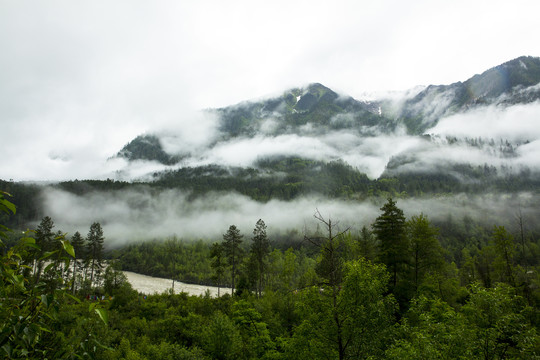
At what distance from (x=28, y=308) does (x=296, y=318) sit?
4633cm

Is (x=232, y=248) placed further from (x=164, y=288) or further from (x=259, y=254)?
(x=164, y=288)

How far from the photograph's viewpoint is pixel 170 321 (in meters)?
42.8

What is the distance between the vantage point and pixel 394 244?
38.9 metres

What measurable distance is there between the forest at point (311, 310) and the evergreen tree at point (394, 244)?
0.43 feet

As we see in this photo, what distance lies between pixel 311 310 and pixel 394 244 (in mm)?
24087

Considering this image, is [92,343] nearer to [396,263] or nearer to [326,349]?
[326,349]

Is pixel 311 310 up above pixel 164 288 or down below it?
above

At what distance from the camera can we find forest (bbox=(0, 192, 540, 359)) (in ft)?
13.5

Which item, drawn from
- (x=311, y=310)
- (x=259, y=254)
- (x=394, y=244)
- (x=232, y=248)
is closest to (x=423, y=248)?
(x=394, y=244)

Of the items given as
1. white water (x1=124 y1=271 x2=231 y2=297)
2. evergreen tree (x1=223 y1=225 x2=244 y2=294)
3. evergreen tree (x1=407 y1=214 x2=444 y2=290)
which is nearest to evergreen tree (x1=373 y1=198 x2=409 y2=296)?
evergreen tree (x1=407 y1=214 x2=444 y2=290)

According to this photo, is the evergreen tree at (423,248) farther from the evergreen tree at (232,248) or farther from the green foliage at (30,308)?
the green foliage at (30,308)

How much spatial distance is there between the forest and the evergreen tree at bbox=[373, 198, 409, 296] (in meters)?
0.13

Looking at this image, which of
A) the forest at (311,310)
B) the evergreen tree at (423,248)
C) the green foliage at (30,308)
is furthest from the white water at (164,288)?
the green foliage at (30,308)

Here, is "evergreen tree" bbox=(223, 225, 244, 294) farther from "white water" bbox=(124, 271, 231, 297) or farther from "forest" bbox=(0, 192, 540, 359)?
"white water" bbox=(124, 271, 231, 297)
